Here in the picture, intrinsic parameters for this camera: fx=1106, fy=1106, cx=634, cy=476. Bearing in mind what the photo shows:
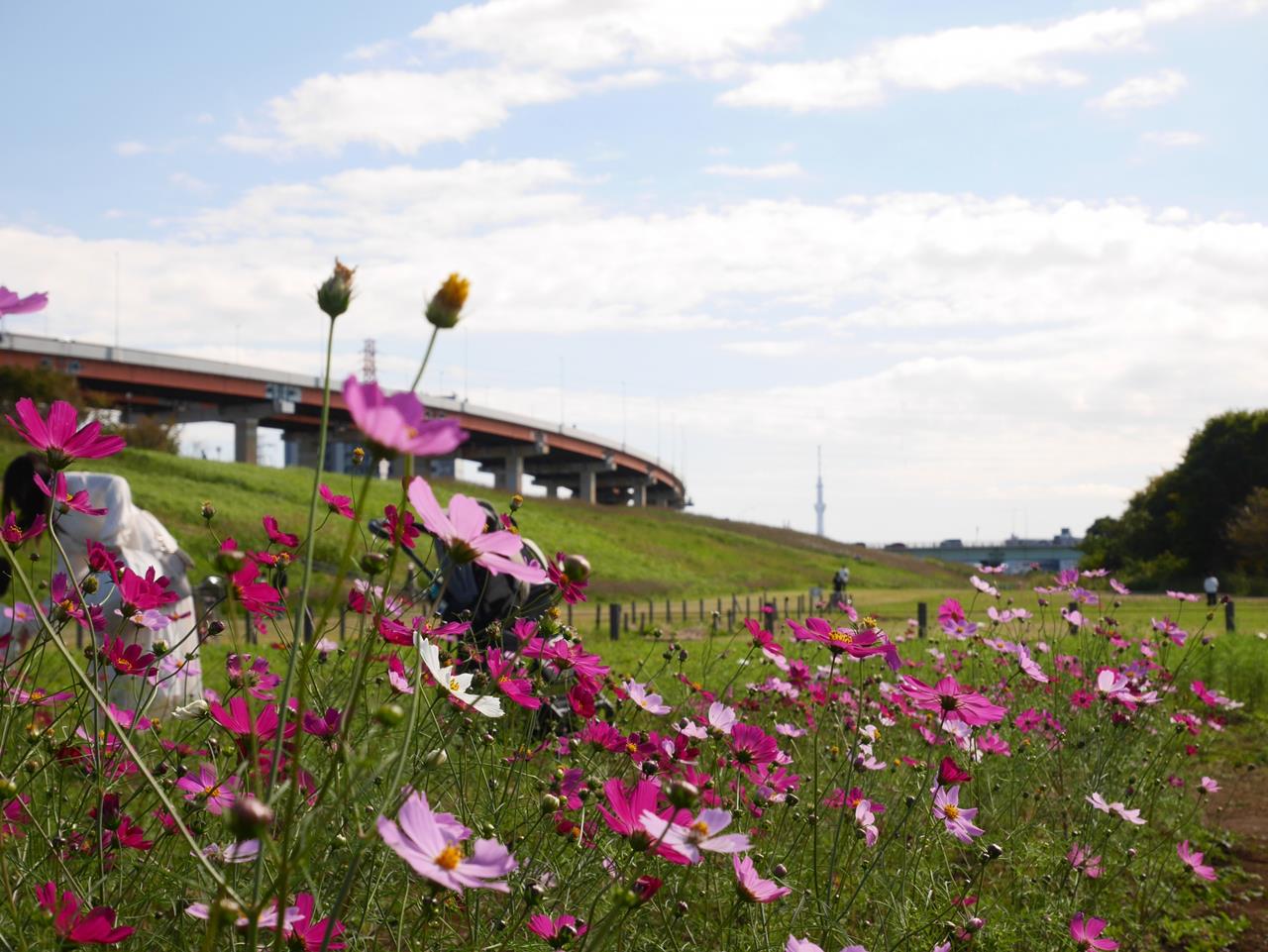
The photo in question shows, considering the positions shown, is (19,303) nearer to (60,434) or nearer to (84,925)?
(60,434)

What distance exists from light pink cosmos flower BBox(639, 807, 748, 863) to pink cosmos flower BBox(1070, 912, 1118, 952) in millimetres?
1147

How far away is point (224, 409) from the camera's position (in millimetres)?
40469

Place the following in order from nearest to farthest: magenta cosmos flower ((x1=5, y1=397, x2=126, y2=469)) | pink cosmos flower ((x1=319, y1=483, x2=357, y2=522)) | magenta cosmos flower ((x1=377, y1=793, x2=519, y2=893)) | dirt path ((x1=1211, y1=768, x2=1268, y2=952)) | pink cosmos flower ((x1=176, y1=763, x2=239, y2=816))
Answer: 1. magenta cosmos flower ((x1=377, y1=793, x2=519, y2=893))
2. magenta cosmos flower ((x1=5, y1=397, x2=126, y2=469))
3. pink cosmos flower ((x1=176, y1=763, x2=239, y2=816))
4. pink cosmos flower ((x1=319, y1=483, x2=357, y2=522))
5. dirt path ((x1=1211, y1=768, x2=1268, y2=952))

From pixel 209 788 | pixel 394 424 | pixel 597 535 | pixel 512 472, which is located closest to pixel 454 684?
pixel 209 788

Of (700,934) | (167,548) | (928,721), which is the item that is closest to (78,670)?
(700,934)

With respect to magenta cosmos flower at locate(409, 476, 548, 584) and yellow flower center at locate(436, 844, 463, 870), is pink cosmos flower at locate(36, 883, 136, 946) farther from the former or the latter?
magenta cosmos flower at locate(409, 476, 548, 584)

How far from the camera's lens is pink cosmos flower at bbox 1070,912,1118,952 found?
1.97 meters

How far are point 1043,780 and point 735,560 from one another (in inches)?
1240

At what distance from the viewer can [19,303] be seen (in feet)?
3.54

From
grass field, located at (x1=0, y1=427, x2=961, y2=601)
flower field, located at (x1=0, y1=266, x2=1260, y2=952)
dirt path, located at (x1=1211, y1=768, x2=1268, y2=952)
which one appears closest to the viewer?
flower field, located at (x1=0, y1=266, x2=1260, y2=952)

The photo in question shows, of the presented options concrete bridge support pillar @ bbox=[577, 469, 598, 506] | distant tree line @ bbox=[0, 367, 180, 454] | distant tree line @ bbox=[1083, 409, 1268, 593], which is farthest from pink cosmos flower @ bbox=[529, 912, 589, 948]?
concrete bridge support pillar @ bbox=[577, 469, 598, 506]

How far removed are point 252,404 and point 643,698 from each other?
40268 millimetres

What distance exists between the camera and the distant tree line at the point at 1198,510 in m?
32.0

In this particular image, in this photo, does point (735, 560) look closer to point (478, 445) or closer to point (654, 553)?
point (654, 553)
